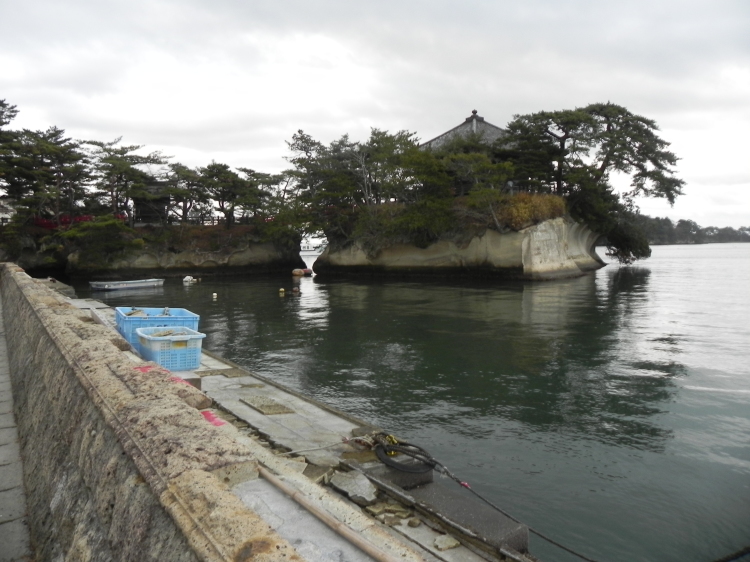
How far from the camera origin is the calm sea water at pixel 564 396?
591cm

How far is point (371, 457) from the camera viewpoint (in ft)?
18.5

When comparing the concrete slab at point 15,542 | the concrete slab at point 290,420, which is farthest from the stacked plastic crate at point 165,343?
the concrete slab at point 15,542

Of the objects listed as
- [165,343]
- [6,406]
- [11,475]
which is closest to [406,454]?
[11,475]

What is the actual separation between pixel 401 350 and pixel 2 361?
28.9ft

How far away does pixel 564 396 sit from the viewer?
396 inches

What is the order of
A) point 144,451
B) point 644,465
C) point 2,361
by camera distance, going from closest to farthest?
point 144,451 < point 644,465 < point 2,361

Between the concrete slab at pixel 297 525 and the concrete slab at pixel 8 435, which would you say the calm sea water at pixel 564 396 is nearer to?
the concrete slab at pixel 297 525

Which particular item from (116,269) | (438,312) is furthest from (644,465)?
(116,269)

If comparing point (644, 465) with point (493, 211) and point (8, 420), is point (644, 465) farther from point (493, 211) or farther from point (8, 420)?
point (493, 211)

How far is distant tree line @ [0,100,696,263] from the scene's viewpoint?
35562 millimetres

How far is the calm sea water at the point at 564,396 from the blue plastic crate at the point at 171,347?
2475mm

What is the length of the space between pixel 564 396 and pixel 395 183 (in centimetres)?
3054

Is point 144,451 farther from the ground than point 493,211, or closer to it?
closer to it

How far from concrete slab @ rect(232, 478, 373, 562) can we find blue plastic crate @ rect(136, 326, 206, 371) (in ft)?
20.5
